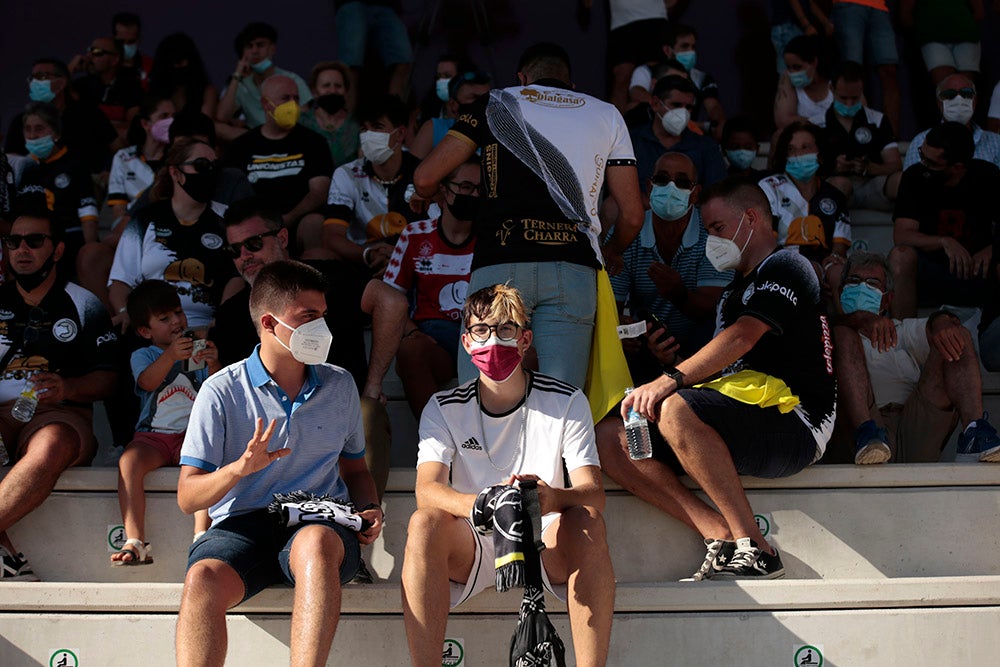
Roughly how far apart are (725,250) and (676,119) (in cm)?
194

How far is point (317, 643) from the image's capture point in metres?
2.88

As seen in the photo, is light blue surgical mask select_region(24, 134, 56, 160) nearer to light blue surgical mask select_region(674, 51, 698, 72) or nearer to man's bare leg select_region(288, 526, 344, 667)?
light blue surgical mask select_region(674, 51, 698, 72)

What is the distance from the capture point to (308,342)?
3.26m

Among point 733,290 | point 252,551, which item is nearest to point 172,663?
point 252,551

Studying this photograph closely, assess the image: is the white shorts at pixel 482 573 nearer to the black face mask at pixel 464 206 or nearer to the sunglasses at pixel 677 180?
the black face mask at pixel 464 206

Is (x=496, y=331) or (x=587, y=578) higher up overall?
(x=496, y=331)

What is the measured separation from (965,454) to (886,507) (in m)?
0.35

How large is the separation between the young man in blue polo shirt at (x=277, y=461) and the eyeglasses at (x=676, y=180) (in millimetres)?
1667

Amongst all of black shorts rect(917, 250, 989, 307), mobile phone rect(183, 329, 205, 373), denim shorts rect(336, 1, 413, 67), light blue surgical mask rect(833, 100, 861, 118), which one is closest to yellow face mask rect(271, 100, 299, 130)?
denim shorts rect(336, 1, 413, 67)

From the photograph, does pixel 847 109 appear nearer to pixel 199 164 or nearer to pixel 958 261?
pixel 958 261

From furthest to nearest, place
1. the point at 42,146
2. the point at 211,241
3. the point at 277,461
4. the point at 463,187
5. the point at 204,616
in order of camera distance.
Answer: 1. the point at 42,146
2. the point at 211,241
3. the point at 463,187
4. the point at 277,461
5. the point at 204,616

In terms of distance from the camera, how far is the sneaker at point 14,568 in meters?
3.64

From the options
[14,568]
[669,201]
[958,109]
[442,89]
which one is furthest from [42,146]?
[958,109]

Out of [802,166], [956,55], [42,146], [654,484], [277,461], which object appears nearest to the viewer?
[277,461]
